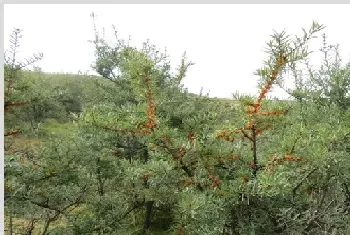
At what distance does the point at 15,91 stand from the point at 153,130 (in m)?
2.75

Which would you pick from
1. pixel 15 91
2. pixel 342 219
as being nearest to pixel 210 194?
pixel 342 219

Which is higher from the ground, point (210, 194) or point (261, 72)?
point (261, 72)

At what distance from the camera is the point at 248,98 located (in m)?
3.15

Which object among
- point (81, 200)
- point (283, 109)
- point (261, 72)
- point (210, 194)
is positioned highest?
point (261, 72)

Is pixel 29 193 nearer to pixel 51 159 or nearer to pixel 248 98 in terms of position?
pixel 51 159

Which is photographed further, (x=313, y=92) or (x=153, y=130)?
(x=313, y=92)

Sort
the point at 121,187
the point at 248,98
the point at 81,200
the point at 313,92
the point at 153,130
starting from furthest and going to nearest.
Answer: the point at 121,187
the point at 81,200
the point at 313,92
the point at 153,130
the point at 248,98

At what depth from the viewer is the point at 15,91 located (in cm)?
529

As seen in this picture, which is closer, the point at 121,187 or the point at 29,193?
the point at 29,193

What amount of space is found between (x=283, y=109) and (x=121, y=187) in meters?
5.64

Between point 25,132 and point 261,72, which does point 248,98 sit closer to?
point 261,72

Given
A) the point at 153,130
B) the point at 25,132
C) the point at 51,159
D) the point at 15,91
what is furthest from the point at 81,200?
the point at 153,130

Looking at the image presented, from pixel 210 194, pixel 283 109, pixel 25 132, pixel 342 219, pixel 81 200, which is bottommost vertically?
pixel 81 200

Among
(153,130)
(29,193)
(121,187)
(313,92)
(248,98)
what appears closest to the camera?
(248,98)
